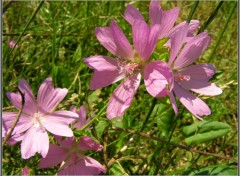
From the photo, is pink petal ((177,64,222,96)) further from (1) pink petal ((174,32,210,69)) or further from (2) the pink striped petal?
(2) the pink striped petal

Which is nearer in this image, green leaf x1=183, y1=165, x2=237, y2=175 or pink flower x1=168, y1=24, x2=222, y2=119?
pink flower x1=168, y1=24, x2=222, y2=119

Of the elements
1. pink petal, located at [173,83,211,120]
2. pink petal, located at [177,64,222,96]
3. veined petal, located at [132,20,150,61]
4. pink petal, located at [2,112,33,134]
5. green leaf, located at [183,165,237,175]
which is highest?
veined petal, located at [132,20,150,61]

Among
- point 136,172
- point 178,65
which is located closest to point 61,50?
point 136,172

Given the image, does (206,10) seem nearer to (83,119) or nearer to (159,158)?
(159,158)

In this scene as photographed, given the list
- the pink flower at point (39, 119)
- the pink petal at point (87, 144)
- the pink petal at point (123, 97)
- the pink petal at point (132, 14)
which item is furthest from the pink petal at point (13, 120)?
the pink petal at point (132, 14)

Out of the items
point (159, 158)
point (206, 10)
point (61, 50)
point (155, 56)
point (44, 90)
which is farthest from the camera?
point (206, 10)

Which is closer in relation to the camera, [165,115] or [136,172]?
[165,115]

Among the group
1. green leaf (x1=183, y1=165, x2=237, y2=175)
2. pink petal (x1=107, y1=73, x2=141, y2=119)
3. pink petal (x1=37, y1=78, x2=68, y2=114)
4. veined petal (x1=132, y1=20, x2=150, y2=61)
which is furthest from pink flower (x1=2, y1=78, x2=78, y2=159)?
green leaf (x1=183, y1=165, x2=237, y2=175)
